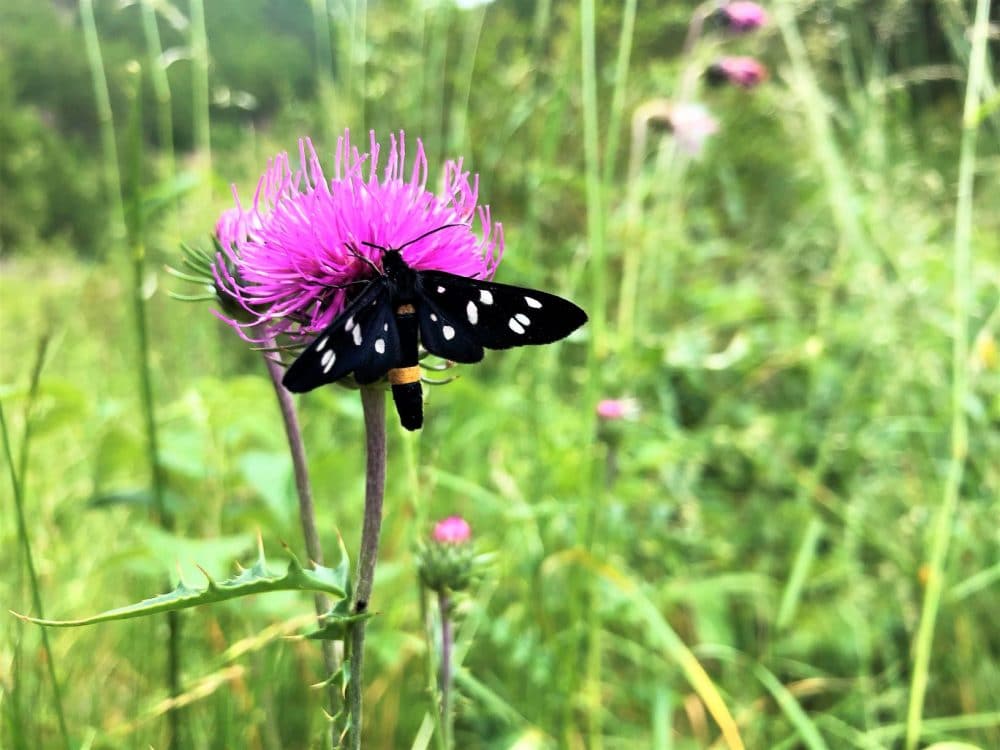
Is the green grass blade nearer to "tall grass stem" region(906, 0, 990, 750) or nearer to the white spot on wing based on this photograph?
"tall grass stem" region(906, 0, 990, 750)

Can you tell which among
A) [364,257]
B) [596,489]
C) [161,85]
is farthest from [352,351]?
[161,85]

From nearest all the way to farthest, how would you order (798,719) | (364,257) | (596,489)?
(364,257), (798,719), (596,489)

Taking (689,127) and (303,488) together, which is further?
(689,127)

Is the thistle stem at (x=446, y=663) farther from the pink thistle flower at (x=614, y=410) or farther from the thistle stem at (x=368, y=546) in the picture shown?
the pink thistle flower at (x=614, y=410)

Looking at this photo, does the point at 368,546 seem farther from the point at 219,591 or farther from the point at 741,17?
the point at 741,17

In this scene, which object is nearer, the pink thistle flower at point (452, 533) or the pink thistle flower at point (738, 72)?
the pink thistle flower at point (452, 533)

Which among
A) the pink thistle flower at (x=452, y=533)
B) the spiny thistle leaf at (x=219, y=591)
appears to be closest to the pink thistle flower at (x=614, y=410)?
the pink thistle flower at (x=452, y=533)
